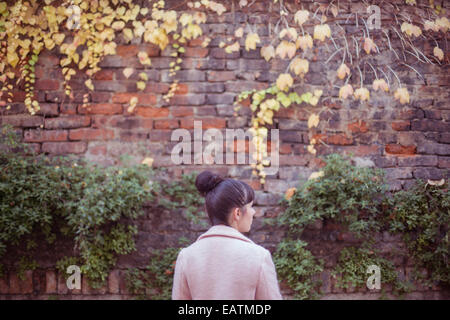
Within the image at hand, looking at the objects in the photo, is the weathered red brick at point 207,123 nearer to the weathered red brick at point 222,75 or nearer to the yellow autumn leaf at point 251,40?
the weathered red brick at point 222,75

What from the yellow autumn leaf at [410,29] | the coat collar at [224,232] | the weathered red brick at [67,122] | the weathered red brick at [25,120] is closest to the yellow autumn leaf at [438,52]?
the yellow autumn leaf at [410,29]

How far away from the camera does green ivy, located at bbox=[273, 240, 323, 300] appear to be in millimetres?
2996

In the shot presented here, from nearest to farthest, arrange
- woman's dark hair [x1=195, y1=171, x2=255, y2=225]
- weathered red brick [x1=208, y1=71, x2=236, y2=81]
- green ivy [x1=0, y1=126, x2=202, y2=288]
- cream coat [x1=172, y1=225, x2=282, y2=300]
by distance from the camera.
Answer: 1. cream coat [x1=172, y1=225, x2=282, y2=300]
2. woman's dark hair [x1=195, y1=171, x2=255, y2=225]
3. green ivy [x1=0, y1=126, x2=202, y2=288]
4. weathered red brick [x1=208, y1=71, x2=236, y2=81]

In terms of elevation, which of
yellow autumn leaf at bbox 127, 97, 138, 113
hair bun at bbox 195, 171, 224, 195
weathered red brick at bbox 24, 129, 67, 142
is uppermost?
yellow autumn leaf at bbox 127, 97, 138, 113

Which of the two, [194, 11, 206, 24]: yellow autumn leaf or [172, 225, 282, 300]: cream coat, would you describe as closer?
[172, 225, 282, 300]: cream coat

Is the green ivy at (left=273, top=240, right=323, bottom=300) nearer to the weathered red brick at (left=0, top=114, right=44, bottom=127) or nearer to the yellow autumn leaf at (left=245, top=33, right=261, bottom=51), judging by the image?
the yellow autumn leaf at (left=245, top=33, right=261, bottom=51)

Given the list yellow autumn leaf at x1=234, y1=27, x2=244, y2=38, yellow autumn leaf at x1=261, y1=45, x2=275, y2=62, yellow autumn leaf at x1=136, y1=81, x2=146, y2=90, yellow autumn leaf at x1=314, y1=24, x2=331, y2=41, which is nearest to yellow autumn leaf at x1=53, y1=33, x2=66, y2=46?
yellow autumn leaf at x1=136, y1=81, x2=146, y2=90

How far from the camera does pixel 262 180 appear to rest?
10.8 ft

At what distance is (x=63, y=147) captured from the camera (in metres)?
3.27

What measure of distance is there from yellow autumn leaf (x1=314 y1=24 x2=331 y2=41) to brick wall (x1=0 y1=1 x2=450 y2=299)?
0.19 m

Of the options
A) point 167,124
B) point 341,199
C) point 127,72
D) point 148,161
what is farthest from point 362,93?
point 127,72

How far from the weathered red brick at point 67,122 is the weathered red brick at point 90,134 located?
43mm

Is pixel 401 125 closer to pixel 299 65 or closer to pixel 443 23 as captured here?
pixel 443 23

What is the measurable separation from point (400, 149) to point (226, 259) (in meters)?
2.29
